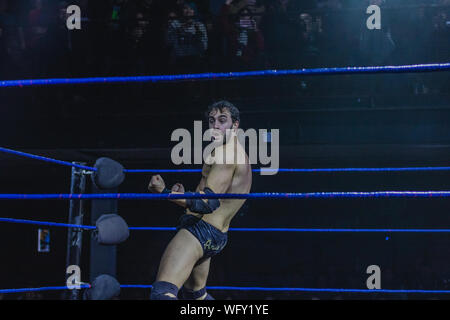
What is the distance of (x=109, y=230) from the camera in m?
2.58

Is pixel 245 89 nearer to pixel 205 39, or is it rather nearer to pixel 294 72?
pixel 205 39

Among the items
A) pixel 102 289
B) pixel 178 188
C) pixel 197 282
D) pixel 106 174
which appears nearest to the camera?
pixel 178 188

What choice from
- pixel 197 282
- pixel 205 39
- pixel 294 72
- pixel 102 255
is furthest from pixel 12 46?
pixel 294 72

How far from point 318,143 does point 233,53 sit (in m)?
1.13

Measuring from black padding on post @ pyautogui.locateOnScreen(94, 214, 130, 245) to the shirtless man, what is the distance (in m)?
0.46

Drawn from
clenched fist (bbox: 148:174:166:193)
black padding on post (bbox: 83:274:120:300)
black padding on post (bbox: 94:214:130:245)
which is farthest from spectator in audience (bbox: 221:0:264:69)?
clenched fist (bbox: 148:174:166:193)

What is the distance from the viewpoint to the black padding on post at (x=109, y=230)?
2559mm

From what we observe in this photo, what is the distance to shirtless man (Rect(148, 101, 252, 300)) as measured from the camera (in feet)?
6.69

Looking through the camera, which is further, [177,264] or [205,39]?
[205,39]

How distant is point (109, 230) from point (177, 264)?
0.62m

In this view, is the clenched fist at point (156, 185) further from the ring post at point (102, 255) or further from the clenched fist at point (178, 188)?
the ring post at point (102, 255)

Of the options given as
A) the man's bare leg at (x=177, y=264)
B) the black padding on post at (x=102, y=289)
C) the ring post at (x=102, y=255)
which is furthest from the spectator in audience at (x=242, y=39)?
the man's bare leg at (x=177, y=264)
